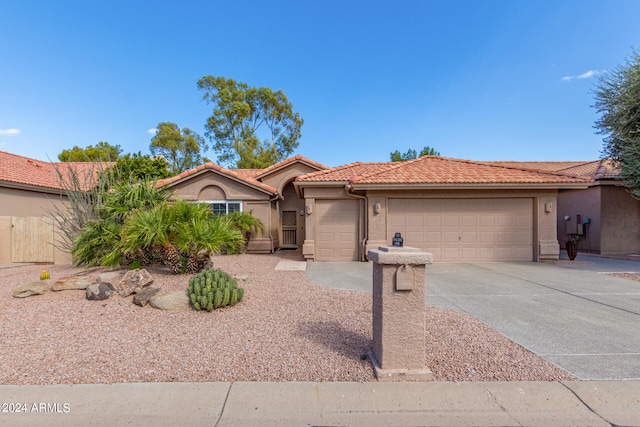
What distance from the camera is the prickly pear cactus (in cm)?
511

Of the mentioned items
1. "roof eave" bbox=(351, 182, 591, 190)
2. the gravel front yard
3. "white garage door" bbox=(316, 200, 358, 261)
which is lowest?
the gravel front yard

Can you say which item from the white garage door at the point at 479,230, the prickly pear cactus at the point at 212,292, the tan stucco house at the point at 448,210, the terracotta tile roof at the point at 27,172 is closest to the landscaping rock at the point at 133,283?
the prickly pear cactus at the point at 212,292

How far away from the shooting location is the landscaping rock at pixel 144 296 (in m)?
5.38

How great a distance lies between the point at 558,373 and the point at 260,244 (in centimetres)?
1217

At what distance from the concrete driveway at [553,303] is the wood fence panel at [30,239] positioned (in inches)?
420

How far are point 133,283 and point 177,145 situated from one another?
94.7 ft

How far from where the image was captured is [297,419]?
267 cm

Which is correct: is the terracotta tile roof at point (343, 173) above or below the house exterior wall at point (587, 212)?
above

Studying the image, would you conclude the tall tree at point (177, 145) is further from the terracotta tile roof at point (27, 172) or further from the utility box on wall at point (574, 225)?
the utility box on wall at point (574, 225)

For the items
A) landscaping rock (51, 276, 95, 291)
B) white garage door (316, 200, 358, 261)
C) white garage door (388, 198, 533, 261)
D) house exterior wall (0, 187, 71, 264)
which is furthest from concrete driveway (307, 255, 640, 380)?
house exterior wall (0, 187, 71, 264)

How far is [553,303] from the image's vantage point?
601 centimetres

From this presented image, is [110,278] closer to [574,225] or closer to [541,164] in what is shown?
[574,225]

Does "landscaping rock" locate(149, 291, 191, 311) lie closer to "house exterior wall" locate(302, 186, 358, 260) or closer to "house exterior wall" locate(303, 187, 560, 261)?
"house exterior wall" locate(302, 186, 358, 260)

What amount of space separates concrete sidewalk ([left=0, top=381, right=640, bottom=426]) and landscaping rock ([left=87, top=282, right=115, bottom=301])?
272cm
